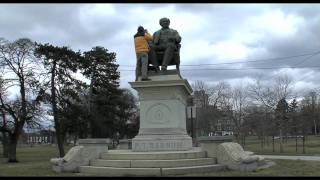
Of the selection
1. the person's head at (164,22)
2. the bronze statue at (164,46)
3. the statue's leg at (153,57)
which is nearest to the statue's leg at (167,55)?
the bronze statue at (164,46)

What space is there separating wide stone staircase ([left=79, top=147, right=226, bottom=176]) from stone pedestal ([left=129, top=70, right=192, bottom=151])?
45.2 inches

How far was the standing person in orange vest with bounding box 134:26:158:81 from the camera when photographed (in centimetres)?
1861

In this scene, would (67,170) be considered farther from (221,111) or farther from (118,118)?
(221,111)

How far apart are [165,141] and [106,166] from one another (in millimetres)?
2508

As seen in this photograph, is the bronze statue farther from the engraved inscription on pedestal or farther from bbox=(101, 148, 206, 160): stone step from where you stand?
bbox=(101, 148, 206, 160): stone step

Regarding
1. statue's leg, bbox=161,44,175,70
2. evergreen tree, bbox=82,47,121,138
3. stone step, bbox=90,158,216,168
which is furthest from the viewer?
evergreen tree, bbox=82,47,121,138

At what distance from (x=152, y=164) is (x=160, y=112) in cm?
328

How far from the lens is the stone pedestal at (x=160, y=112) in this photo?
17.7m

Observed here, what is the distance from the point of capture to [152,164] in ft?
49.7

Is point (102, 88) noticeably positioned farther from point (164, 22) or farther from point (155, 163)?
point (155, 163)

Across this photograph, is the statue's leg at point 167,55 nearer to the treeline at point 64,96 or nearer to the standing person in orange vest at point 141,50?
the standing person in orange vest at point 141,50

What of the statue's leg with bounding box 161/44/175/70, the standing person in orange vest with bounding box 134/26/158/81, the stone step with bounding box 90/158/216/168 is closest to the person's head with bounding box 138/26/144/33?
the standing person in orange vest with bounding box 134/26/158/81

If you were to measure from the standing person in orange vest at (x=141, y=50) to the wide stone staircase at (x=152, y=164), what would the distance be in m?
3.49

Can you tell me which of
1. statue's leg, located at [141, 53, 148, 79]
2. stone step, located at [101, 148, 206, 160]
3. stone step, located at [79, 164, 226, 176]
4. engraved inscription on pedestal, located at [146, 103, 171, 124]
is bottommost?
stone step, located at [79, 164, 226, 176]
